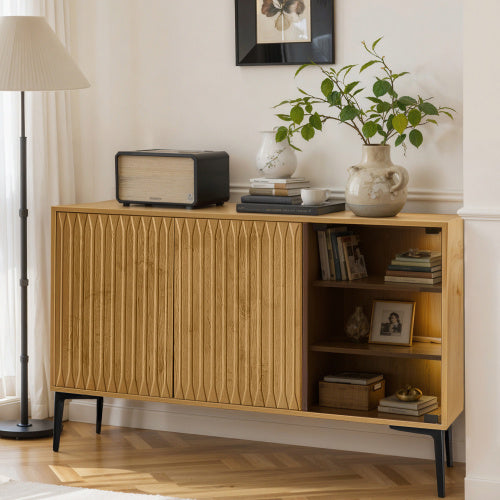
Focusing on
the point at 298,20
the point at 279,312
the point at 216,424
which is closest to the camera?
the point at 279,312

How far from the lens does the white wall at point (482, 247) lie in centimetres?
299

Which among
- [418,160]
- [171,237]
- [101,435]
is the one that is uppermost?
[418,160]

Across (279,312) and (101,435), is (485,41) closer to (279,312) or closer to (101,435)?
(279,312)

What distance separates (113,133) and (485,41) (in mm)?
1711

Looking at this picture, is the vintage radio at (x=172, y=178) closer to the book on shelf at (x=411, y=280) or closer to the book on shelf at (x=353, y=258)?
the book on shelf at (x=353, y=258)

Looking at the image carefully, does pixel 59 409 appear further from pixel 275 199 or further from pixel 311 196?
pixel 311 196

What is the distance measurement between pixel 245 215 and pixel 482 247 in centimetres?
83

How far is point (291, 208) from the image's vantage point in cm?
332

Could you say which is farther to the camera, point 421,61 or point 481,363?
point 421,61

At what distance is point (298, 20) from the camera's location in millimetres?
3645

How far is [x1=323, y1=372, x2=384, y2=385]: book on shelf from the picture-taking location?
3.39m

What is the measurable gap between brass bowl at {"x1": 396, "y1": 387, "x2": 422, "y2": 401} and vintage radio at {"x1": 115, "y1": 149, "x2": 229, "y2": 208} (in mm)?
1018

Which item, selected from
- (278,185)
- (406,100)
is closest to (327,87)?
(406,100)

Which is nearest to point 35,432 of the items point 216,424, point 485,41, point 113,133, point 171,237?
point 216,424
